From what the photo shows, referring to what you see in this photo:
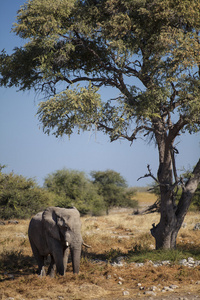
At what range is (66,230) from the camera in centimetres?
1052

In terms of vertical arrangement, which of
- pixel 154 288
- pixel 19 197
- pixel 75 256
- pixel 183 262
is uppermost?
pixel 19 197

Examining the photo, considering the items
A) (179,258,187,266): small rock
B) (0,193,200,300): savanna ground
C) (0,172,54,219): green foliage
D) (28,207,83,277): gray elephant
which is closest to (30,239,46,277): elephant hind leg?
(28,207,83,277): gray elephant

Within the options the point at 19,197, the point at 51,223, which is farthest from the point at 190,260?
the point at 19,197

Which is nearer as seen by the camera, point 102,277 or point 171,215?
point 102,277

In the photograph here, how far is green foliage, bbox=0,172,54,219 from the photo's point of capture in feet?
92.0

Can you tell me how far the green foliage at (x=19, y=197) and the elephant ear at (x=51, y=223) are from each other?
17.1 metres

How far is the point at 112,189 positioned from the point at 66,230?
3952 centimetres

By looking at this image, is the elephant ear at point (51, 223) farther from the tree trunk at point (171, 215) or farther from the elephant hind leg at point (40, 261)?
the tree trunk at point (171, 215)

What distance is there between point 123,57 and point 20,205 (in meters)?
19.0

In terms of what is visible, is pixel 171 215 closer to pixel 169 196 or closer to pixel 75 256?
pixel 169 196

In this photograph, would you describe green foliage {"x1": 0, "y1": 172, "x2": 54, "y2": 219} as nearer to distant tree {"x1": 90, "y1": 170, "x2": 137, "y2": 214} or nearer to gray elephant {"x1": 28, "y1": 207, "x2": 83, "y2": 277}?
gray elephant {"x1": 28, "y1": 207, "x2": 83, "y2": 277}

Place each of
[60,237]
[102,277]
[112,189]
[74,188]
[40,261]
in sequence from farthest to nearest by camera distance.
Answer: [112,189] → [74,188] → [40,261] → [102,277] → [60,237]

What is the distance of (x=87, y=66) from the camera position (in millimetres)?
15797

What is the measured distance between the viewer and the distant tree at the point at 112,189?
49344mm
